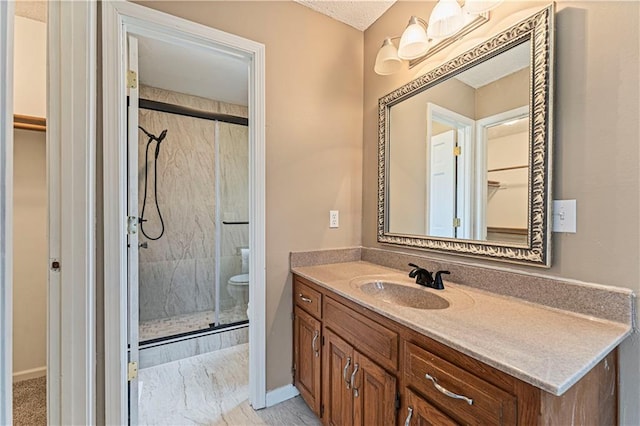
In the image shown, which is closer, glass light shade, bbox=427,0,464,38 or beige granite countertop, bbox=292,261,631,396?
beige granite countertop, bbox=292,261,631,396

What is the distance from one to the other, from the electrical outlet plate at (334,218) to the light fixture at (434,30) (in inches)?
37.5

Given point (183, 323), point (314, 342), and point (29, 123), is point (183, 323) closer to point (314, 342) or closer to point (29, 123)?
point (314, 342)

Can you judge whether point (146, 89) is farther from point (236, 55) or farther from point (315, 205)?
point (315, 205)

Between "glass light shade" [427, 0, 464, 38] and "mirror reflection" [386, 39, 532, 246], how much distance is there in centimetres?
21

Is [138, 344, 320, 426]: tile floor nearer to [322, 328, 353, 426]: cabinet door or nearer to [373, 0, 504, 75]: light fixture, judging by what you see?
[322, 328, 353, 426]: cabinet door

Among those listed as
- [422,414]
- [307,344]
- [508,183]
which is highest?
[508,183]

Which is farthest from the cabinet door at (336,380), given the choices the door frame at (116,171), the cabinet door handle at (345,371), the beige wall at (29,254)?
the beige wall at (29,254)

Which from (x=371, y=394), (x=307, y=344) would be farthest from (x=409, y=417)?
(x=307, y=344)

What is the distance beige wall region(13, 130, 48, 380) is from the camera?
178 centimetres

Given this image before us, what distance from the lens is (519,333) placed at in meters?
0.81

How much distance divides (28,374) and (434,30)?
3294mm

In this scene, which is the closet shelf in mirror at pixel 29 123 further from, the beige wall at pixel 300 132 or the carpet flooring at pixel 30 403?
the carpet flooring at pixel 30 403

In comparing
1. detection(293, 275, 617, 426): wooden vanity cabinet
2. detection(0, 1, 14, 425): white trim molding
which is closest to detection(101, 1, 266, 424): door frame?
detection(0, 1, 14, 425): white trim molding

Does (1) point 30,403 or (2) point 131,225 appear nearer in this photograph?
(2) point 131,225
